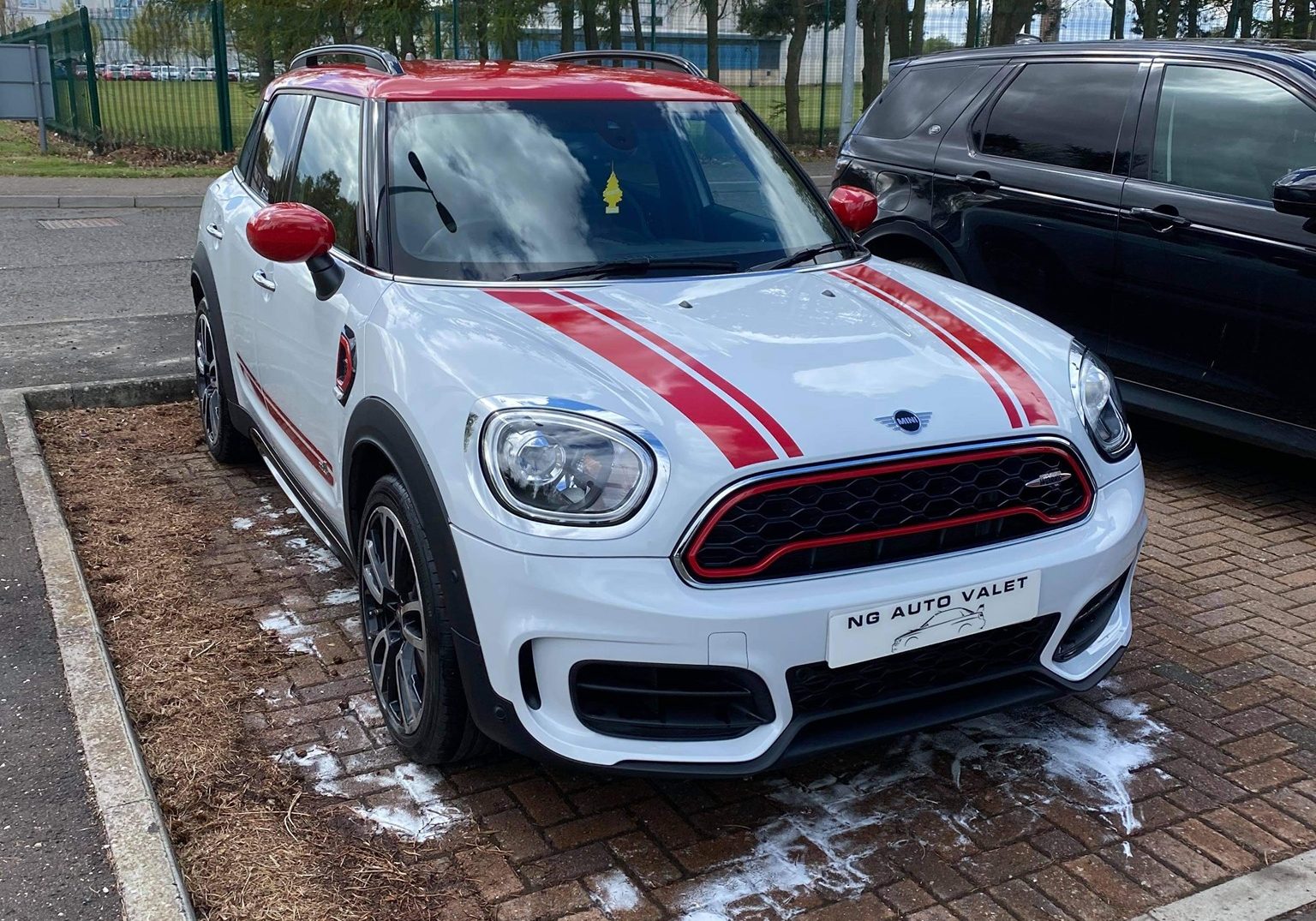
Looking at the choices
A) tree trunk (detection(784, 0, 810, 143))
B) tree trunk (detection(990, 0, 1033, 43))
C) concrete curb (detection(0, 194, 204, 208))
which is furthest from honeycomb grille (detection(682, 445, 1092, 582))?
tree trunk (detection(784, 0, 810, 143))

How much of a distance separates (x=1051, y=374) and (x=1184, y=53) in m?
3.04

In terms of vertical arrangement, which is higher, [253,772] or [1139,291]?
[1139,291]

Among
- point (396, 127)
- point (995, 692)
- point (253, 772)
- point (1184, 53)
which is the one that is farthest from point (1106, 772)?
point (1184, 53)

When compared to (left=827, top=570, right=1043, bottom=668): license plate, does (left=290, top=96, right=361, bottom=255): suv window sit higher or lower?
higher

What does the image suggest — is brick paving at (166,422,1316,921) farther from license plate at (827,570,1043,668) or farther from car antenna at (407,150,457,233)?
car antenna at (407,150,457,233)

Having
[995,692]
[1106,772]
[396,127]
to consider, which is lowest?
[1106,772]

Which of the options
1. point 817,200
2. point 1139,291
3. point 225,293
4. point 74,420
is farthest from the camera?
point 74,420

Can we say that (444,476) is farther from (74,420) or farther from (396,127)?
(74,420)

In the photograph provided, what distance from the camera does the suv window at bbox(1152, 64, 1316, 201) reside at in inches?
196

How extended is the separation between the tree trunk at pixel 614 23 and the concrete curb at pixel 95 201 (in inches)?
365

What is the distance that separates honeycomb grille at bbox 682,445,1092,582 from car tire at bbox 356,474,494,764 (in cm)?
65

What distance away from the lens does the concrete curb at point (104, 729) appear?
8.66 feet

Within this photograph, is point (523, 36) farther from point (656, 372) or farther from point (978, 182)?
point (656, 372)

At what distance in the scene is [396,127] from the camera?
149 inches
